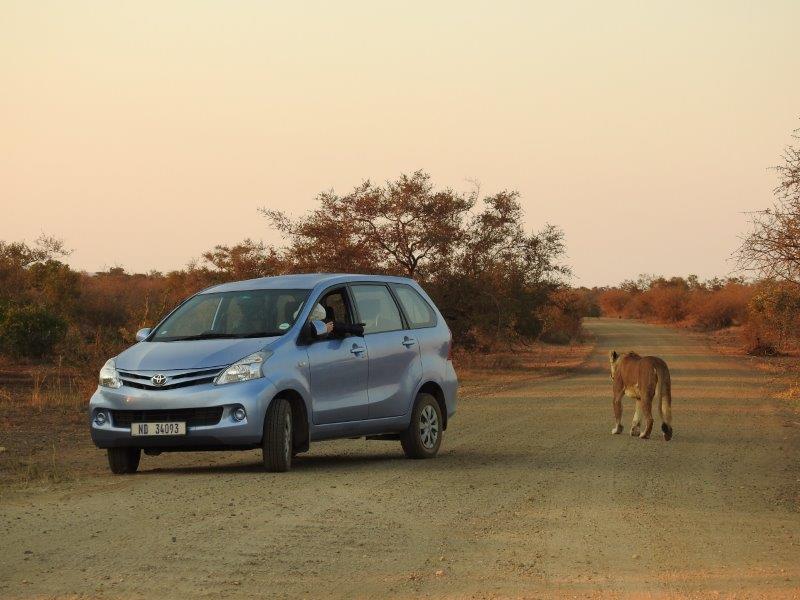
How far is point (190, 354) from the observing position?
38.2 ft

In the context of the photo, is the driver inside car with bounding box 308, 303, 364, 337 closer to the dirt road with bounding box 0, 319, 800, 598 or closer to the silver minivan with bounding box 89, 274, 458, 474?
the silver minivan with bounding box 89, 274, 458, 474

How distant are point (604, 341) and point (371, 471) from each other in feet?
151

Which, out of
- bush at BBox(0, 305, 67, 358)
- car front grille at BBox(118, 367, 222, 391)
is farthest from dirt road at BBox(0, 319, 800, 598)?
bush at BBox(0, 305, 67, 358)

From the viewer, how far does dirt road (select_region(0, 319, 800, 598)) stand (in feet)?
22.9

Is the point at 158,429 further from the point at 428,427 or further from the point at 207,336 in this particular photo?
the point at 428,427

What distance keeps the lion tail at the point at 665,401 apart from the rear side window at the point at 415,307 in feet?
10.7

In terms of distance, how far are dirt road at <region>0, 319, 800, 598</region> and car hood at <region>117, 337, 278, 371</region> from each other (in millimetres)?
1043

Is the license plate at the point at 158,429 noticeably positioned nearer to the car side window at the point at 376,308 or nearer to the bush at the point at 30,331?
the car side window at the point at 376,308

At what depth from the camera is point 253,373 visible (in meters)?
11.5

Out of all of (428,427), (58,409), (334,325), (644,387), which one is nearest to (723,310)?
(58,409)

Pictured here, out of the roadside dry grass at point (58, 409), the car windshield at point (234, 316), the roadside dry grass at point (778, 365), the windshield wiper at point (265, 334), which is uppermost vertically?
the car windshield at point (234, 316)

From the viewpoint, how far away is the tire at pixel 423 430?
13391 mm

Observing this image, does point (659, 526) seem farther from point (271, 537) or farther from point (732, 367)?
point (732, 367)

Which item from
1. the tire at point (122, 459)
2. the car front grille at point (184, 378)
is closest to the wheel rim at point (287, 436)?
the car front grille at point (184, 378)
